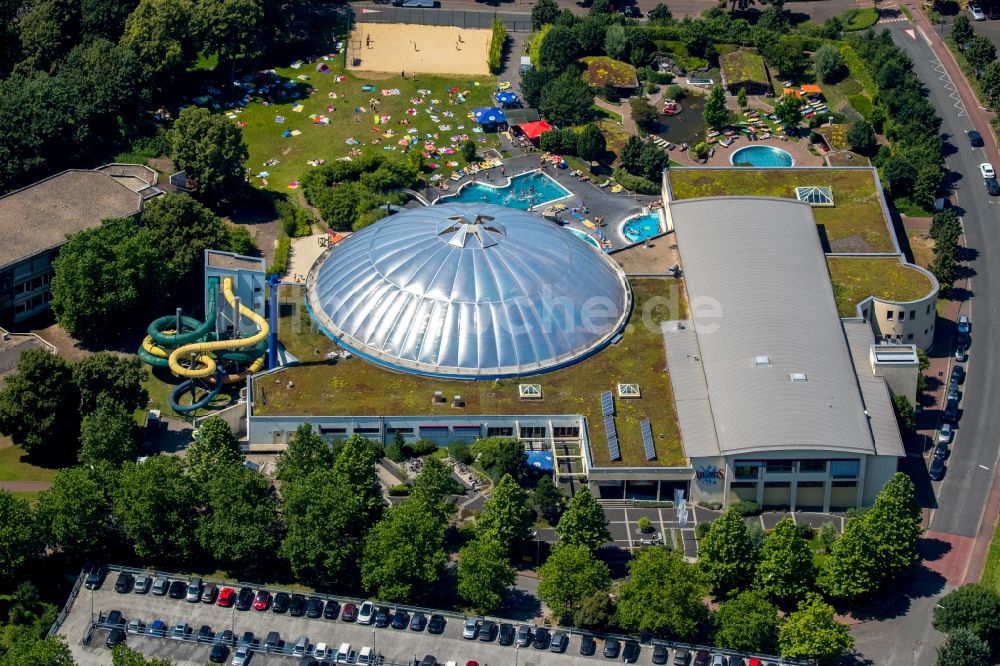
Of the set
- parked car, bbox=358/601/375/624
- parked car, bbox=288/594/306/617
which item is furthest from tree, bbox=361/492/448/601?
parked car, bbox=288/594/306/617

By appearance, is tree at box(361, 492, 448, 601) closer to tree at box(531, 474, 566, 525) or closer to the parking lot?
the parking lot

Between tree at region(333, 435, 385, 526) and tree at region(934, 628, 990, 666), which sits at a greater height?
tree at region(934, 628, 990, 666)

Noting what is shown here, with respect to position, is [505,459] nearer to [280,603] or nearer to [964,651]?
[280,603]

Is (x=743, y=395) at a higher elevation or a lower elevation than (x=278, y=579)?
higher

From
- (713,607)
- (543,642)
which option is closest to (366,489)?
(543,642)

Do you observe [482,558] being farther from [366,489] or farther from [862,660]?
[862,660]

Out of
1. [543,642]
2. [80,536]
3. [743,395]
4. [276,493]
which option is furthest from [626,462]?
[80,536]

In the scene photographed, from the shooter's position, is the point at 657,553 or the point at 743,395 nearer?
the point at 657,553
